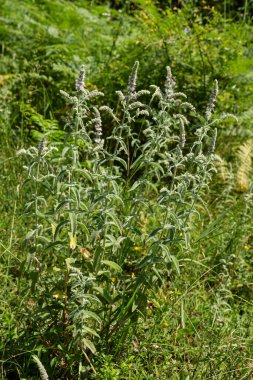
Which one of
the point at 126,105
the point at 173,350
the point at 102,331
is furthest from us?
the point at 173,350

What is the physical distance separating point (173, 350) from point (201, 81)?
3.23 metres

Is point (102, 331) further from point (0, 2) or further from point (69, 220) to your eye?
point (0, 2)

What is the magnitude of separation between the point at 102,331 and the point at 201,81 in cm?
340

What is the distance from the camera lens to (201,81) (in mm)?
5598

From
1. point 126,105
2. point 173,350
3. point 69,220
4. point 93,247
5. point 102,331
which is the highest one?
point 126,105

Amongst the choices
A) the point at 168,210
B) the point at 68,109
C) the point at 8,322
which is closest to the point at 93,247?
the point at 168,210

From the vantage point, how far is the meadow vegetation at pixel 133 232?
263cm

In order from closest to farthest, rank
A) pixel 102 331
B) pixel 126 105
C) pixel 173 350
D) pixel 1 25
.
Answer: pixel 126 105
pixel 102 331
pixel 173 350
pixel 1 25

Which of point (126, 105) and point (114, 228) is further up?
point (126, 105)

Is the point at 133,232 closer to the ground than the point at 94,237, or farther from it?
closer to the ground

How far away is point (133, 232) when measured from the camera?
283cm

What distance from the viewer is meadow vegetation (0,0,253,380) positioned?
2.63 meters

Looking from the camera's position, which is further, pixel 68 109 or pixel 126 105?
pixel 68 109

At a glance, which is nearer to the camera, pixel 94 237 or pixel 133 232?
pixel 94 237
